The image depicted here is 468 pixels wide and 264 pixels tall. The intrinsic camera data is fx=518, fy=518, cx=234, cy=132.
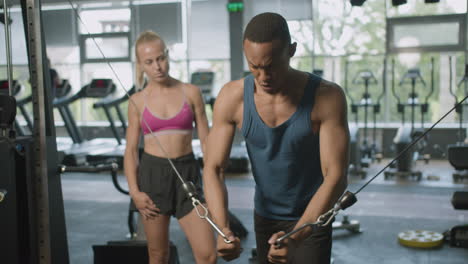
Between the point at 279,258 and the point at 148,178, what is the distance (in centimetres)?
110

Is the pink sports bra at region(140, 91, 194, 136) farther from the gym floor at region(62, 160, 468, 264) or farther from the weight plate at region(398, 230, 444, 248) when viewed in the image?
the weight plate at region(398, 230, 444, 248)

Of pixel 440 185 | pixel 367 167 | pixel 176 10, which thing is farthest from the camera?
pixel 176 10

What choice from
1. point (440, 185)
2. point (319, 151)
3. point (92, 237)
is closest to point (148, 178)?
point (319, 151)

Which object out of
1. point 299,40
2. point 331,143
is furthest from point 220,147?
point 299,40

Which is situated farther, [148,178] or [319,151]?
[148,178]

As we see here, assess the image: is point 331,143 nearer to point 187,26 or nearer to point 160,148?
point 160,148

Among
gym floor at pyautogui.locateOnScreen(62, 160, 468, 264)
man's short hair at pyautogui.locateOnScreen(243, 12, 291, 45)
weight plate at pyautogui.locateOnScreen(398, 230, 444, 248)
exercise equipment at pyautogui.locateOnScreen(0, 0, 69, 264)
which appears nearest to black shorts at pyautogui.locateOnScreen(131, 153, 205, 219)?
exercise equipment at pyautogui.locateOnScreen(0, 0, 69, 264)

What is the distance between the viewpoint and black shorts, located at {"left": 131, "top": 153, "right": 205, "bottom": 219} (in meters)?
2.34

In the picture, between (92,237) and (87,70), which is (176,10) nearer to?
(87,70)

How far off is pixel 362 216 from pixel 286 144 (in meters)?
3.37

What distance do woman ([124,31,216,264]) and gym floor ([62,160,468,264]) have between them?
4.39ft

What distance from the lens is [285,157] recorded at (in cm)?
A: 165

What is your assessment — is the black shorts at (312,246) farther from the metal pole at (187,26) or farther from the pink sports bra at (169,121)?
the metal pole at (187,26)

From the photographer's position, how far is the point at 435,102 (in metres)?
8.41
